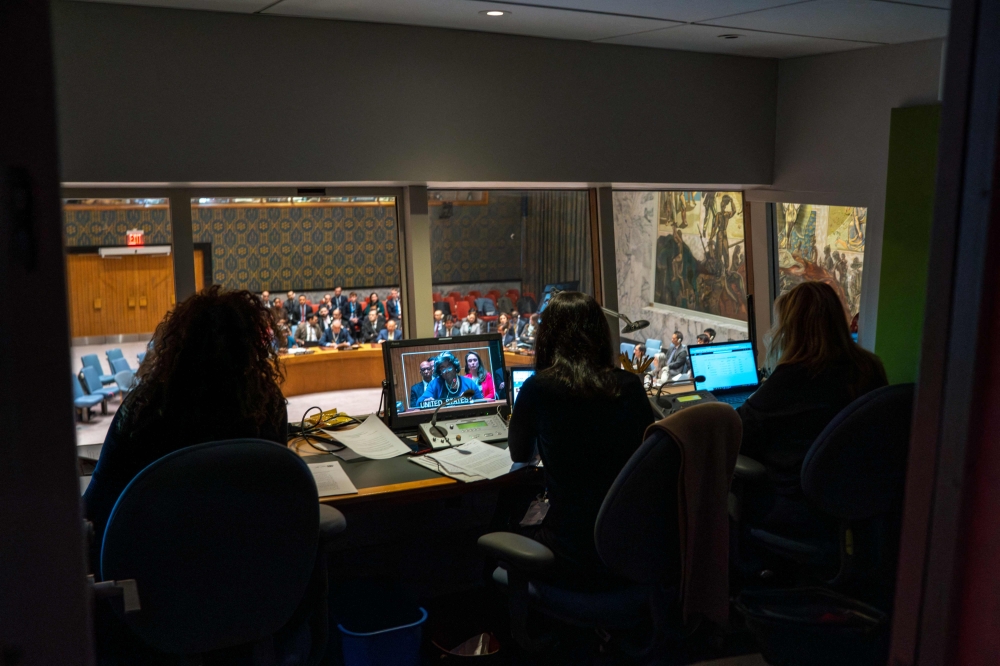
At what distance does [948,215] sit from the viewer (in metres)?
0.78

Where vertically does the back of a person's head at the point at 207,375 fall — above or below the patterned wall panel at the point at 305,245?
below

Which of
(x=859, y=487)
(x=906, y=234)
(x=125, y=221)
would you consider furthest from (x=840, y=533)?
(x=125, y=221)

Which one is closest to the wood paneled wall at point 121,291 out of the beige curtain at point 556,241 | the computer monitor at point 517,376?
the computer monitor at point 517,376

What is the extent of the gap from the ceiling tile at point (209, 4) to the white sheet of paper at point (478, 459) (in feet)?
5.72

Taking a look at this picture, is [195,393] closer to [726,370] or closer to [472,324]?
[472,324]

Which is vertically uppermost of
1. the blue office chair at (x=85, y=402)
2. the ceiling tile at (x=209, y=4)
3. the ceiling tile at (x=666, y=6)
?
the ceiling tile at (x=209, y=4)

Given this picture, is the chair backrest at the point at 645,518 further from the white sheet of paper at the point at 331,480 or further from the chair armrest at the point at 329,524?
the white sheet of paper at the point at 331,480

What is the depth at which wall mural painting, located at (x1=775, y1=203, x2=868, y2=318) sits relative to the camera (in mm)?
4113

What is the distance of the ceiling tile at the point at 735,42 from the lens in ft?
11.3

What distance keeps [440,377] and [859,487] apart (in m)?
1.55

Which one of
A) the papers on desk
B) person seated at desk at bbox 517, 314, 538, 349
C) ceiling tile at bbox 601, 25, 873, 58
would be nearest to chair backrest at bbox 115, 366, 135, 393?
person seated at desk at bbox 517, 314, 538, 349

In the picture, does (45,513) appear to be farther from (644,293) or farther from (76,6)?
(644,293)

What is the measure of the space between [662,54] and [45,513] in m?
3.82

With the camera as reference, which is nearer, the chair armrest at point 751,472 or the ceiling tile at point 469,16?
the chair armrest at point 751,472
